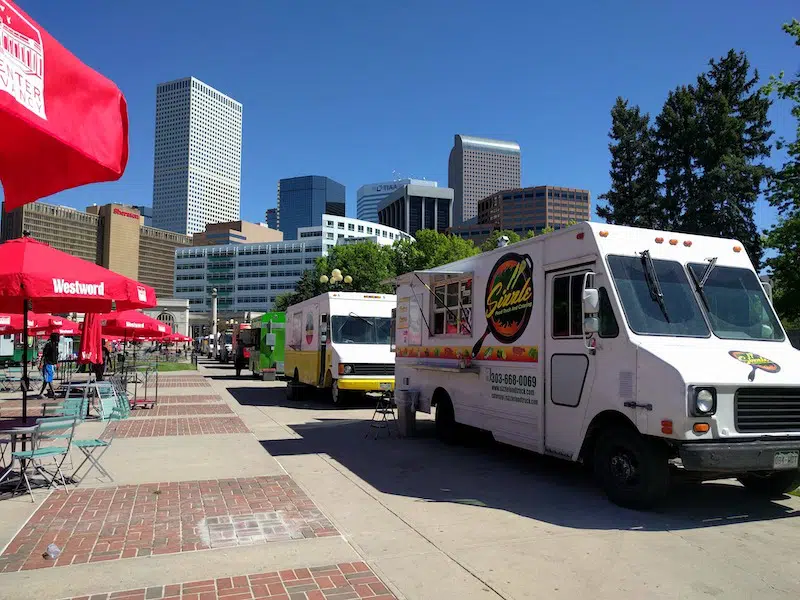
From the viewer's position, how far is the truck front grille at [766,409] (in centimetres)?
581

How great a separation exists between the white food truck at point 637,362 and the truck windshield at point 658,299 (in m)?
0.01

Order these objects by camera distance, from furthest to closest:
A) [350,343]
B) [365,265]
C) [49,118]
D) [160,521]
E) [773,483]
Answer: [365,265]
[350,343]
[773,483]
[160,521]
[49,118]

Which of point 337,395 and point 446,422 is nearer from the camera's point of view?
point 446,422

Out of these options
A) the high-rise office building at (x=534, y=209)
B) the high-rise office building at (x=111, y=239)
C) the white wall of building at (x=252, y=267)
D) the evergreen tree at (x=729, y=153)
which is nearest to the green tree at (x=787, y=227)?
the evergreen tree at (x=729, y=153)

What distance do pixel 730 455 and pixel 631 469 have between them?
97 cm

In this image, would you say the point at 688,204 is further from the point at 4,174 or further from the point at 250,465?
the point at 4,174

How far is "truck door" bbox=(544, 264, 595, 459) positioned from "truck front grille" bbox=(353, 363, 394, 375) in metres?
8.76

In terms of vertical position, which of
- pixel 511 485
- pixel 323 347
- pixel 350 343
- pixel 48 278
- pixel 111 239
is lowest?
pixel 511 485

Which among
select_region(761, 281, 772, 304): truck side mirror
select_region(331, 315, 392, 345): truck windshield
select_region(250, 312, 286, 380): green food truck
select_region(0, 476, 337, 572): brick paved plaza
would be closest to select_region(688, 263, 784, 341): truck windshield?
select_region(761, 281, 772, 304): truck side mirror

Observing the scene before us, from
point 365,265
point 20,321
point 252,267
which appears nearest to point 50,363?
point 20,321

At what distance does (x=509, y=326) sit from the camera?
8523 millimetres

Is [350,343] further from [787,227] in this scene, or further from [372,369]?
[787,227]

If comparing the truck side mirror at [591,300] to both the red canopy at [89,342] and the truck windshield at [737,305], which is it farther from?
the red canopy at [89,342]

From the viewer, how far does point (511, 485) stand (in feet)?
24.9
